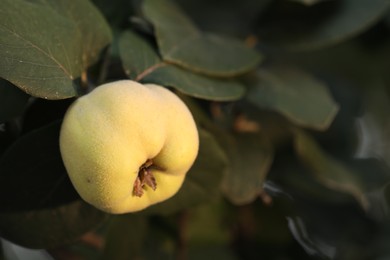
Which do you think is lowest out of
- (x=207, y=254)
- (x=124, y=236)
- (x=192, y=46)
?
(x=207, y=254)

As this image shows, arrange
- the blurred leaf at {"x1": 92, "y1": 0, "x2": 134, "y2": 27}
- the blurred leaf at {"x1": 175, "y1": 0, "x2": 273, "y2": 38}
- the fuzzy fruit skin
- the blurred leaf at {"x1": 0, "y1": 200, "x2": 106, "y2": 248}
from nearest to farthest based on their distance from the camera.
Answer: the fuzzy fruit skin, the blurred leaf at {"x1": 0, "y1": 200, "x2": 106, "y2": 248}, the blurred leaf at {"x1": 92, "y1": 0, "x2": 134, "y2": 27}, the blurred leaf at {"x1": 175, "y1": 0, "x2": 273, "y2": 38}

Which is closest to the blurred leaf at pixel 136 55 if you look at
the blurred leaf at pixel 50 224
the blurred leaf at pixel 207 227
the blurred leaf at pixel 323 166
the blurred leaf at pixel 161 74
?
the blurred leaf at pixel 161 74

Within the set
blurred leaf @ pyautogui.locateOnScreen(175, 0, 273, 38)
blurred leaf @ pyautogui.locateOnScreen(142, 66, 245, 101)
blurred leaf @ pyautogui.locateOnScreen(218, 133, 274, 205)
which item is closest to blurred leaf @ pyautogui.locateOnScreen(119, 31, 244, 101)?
blurred leaf @ pyautogui.locateOnScreen(142, 66, 245, 101)

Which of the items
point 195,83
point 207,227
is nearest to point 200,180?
point 195,83

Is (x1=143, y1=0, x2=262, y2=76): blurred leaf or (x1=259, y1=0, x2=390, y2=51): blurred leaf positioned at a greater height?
(x1=143, y1=0, x2=262, y2=76): blurred leaf

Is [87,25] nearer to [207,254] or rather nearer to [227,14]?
[227,14]

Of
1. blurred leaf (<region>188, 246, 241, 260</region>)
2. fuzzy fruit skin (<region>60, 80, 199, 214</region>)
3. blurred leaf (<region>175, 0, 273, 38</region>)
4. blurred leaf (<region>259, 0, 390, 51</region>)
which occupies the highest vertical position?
fuzzy fruit skin (<region>60, 80, 199, 214</region>)

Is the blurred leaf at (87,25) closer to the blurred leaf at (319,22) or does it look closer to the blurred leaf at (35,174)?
the blurred leaf at (35,174)

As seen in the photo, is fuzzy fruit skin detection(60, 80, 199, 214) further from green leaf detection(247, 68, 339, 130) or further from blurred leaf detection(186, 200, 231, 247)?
blurred leaf detection(186, 200, 231, 247)
